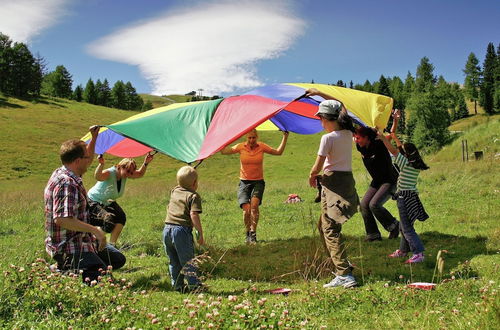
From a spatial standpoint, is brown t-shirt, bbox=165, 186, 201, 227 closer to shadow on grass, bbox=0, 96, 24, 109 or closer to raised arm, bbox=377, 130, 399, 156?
raised arm, bbox=377, 130, 399, 156

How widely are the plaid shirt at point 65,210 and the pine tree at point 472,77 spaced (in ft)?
365

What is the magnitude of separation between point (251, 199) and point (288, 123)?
2.81 metres

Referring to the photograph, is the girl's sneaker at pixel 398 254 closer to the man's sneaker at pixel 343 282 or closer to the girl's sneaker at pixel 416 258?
the girl's sneaker at pixel 416 258

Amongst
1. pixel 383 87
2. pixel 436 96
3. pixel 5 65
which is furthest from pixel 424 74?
pixel 5 65

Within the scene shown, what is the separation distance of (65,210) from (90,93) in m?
97.6

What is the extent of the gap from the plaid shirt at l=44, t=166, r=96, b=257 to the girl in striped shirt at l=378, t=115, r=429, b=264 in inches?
155

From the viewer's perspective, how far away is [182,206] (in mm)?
5094

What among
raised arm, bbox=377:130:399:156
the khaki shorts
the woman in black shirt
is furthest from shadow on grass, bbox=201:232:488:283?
raised arm, bbox=377:130:399:156

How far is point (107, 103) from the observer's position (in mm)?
99062

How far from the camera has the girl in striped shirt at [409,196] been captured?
579 cm

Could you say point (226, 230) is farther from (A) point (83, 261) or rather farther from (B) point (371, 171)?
(A) point (83, 261)

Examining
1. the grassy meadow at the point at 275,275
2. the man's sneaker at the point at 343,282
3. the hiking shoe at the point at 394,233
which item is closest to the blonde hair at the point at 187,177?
the grassy meadow at the point at 275,275

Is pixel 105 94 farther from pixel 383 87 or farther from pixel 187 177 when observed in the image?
pixel 187 177

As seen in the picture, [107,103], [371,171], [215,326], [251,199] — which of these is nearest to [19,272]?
[215,326]
